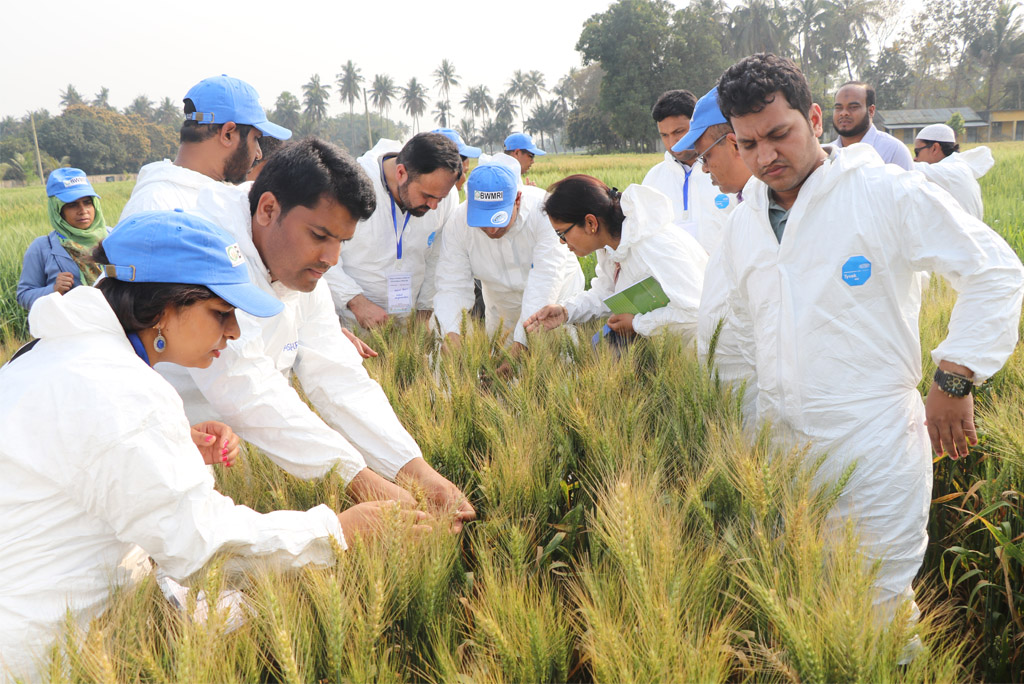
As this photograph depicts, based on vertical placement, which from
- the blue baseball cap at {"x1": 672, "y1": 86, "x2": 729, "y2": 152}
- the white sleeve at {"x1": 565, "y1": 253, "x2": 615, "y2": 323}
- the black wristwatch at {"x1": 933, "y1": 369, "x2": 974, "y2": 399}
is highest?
the blue baseball cap at {"x1": 672, "y1": 86, "x2": 729, "y2": 152}

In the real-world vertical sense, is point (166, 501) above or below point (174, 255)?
below

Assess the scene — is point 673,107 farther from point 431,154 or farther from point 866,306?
point 866,306

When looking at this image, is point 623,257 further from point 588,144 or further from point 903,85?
point 903,85

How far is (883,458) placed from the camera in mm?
1928

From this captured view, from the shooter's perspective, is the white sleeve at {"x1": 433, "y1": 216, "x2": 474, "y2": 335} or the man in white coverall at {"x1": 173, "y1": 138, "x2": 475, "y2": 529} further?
the white sleeve at {"x1": 433, "y1": 216, "x2": 474, "y2": 335}

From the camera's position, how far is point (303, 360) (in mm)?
2424

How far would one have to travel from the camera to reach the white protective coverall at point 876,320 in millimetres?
1813

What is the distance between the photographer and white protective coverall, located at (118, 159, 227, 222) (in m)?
2.98

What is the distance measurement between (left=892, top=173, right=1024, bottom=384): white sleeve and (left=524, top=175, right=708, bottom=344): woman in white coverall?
43.0 inches

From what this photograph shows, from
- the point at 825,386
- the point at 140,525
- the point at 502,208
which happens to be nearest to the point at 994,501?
the point at 825,386

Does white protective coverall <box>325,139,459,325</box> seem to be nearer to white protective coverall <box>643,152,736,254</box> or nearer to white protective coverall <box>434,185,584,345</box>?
white protective coverall <box>434,185,584,345</box>

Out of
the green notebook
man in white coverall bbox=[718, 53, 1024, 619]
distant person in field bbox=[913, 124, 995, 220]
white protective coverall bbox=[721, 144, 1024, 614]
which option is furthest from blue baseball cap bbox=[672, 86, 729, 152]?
distant person in field bbox=[913, 124, 995, 220]

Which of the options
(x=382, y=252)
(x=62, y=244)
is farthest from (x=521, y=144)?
(x=62, y=244)

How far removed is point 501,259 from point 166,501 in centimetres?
317
